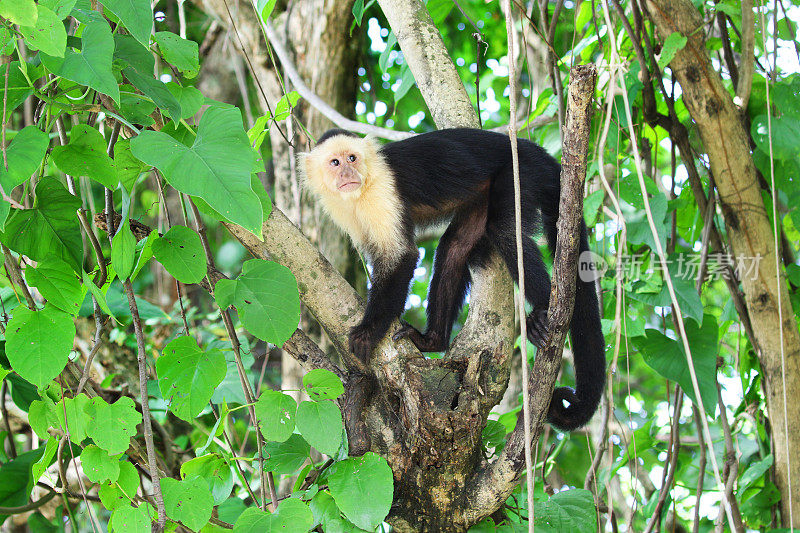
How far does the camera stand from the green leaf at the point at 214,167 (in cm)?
104

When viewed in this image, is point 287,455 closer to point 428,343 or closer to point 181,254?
point 181,254

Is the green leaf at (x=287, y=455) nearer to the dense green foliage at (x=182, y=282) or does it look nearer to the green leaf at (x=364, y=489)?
the dense green foliage at (x=182, y=282)

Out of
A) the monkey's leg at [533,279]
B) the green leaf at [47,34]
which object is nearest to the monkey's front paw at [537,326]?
the monkey's leg at [533,279]

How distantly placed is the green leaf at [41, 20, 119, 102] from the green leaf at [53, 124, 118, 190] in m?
0.22

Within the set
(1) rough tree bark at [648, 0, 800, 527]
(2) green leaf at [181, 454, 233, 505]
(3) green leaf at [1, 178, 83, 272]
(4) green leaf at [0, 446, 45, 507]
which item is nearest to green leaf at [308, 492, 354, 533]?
(2) green leaf at [181, 454, 233, 505]

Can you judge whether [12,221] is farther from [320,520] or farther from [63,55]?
[320,520]

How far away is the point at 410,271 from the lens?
2387 millimetres

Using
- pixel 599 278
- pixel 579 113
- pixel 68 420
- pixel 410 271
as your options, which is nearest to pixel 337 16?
pixel 410 271

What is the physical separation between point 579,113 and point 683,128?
146cm

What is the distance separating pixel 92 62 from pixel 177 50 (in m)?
0.31

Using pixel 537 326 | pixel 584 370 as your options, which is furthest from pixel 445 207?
pixel 584 370

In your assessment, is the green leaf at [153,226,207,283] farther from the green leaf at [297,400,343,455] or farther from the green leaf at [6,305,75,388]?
the green leaf at [297,400,343,455]

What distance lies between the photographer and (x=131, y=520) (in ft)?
4.21

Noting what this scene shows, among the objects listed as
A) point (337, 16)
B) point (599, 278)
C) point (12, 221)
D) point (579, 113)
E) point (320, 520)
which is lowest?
point (320, 520)
